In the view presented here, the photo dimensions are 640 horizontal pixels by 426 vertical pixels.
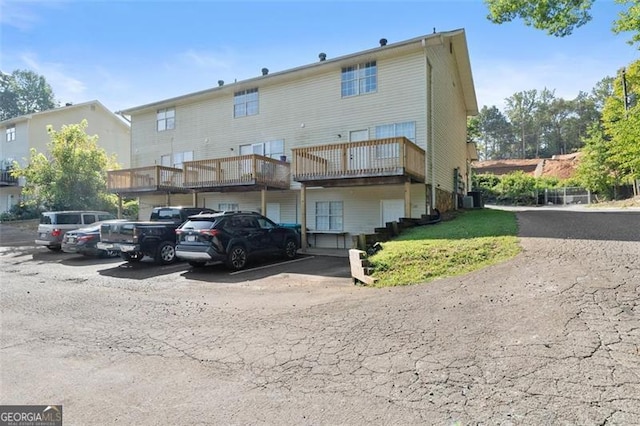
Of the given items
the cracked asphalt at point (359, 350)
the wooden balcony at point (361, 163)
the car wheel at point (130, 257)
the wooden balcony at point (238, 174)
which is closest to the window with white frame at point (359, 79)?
the wooden balcony at point (361, 163)

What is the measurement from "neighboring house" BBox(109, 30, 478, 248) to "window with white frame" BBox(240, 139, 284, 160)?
0.05 m

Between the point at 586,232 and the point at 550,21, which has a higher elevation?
the point at 550,21

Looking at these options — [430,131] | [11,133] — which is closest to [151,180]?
[430,131]

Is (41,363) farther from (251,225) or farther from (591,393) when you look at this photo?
(251,225)

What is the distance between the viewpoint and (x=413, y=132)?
14.3m

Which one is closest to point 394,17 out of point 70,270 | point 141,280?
point 141,280

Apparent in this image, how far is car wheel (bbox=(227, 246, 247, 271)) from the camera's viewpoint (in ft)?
33.9

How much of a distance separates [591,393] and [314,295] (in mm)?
4778

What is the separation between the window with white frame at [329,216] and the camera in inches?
626

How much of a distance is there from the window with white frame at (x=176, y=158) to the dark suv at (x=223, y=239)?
36.4 feet

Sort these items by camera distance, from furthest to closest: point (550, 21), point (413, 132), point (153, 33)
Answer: point (413, 132) → point (550, 21) → point (153, 33)

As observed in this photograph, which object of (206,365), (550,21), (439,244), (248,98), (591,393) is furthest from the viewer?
(248,98)

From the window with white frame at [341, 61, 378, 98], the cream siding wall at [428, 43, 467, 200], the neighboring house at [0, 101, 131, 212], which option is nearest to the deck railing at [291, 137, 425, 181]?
the cream siding wall at [428, 43, 467, 200]

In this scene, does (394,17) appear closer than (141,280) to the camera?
No
